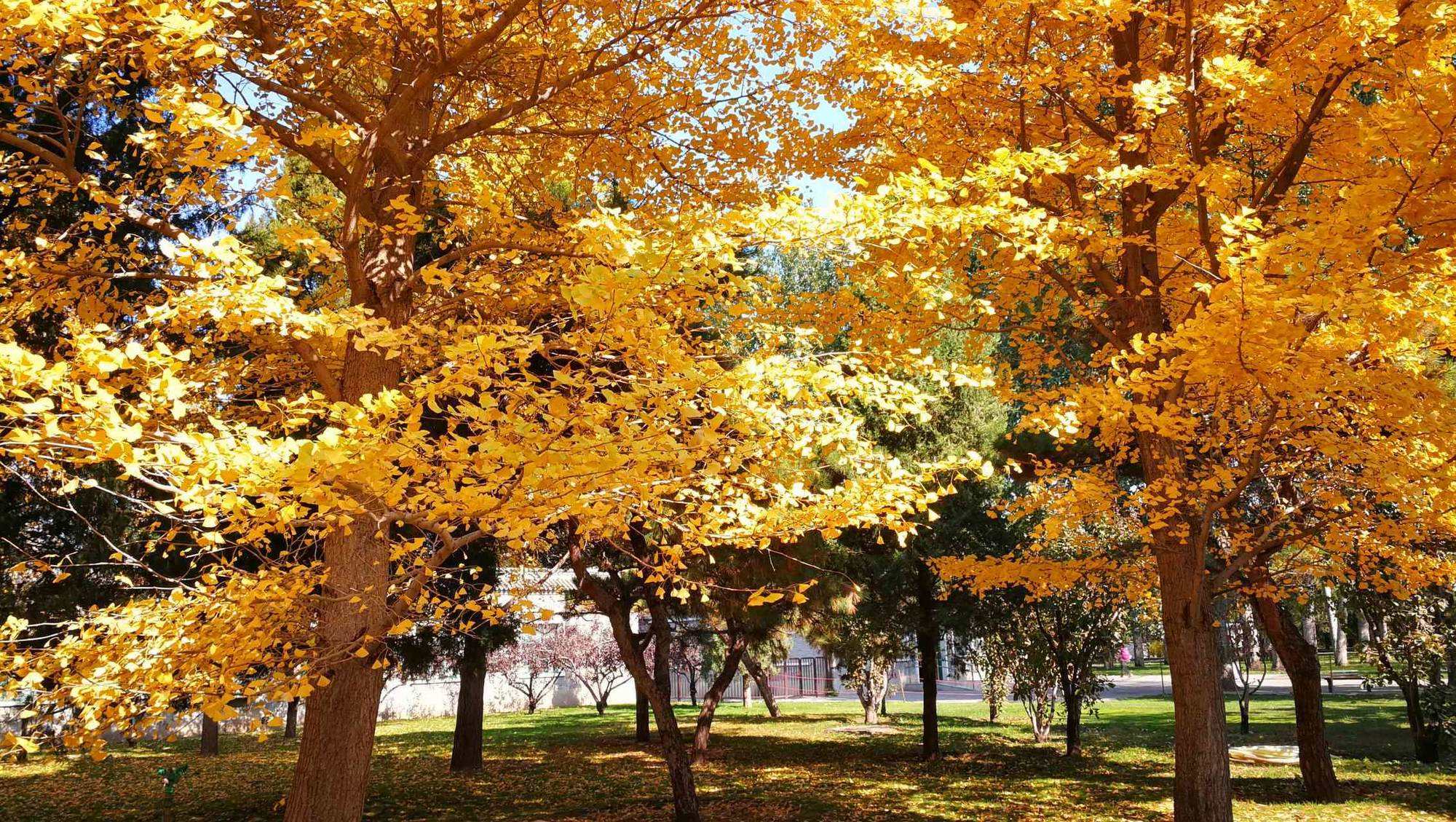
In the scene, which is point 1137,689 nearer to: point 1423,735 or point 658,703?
point 1423,735

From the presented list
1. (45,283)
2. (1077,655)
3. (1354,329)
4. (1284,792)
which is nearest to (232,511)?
(45,283)

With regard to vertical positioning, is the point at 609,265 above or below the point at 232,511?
above

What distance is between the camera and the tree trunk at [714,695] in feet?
41.7

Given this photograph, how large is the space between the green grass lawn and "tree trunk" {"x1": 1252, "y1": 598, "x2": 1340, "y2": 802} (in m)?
0.30

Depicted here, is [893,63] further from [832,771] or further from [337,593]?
[832,771]

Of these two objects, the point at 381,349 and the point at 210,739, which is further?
the point at 210,739

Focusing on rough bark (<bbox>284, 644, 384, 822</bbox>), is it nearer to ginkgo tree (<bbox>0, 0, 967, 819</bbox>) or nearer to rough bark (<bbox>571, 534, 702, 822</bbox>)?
ginkgo tree (<bbox>0, 0, 967, 819</bbox>)

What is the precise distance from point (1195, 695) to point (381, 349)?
6166 mm

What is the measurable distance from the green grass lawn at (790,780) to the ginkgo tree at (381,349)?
212 inches

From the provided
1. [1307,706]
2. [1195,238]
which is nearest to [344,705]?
[1195,238]

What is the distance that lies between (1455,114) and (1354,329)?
0.92 meters

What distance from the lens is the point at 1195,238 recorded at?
22.9 feet

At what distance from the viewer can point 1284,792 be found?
976 centimetres

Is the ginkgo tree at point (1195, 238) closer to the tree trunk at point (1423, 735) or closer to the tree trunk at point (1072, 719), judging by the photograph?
the tree trunk at point (1423, 735)
